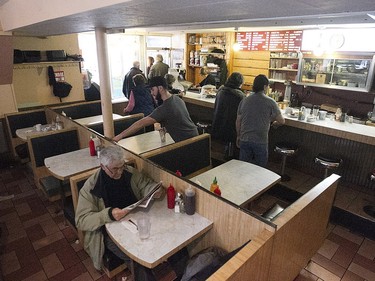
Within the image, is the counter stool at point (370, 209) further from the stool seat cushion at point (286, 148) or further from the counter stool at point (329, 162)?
the stool seat cushion at point (286, 148)

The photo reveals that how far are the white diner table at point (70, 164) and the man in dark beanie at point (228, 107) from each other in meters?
1.98

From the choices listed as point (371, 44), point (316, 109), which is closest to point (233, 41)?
point (371, 44)

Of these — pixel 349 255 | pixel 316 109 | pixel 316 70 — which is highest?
pixel 316 70

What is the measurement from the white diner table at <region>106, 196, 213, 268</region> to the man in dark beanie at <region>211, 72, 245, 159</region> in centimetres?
224

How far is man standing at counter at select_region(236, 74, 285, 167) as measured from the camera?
3.29 metres

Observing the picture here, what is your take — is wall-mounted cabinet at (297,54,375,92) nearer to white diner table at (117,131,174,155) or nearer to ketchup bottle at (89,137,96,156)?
white diner table at (117,131,174,155)

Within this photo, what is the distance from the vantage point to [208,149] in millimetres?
3574

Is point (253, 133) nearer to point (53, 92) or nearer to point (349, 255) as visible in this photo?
point (349, 255)

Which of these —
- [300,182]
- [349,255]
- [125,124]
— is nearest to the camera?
[349,255]

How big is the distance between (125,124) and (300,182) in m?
2.95

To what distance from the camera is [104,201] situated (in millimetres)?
2266

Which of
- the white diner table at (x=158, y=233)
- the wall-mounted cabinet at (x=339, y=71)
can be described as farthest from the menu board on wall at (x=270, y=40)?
the white diner table at (x=158, y=233)

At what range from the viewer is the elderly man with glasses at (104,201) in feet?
6.93

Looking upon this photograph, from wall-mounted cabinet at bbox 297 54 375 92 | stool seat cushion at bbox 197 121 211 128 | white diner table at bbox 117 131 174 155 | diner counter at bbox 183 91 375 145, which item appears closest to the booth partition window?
stool seat cushion at bbox 197 121 211 128
